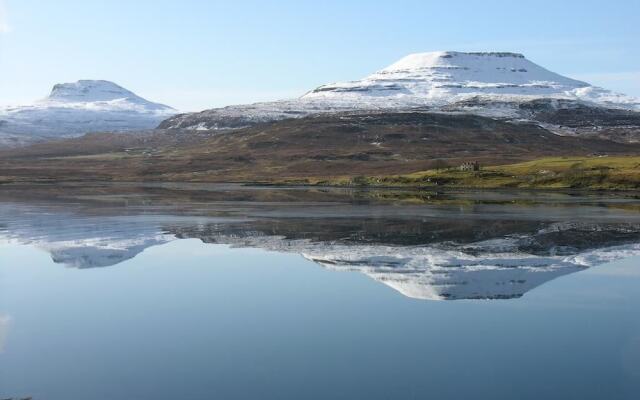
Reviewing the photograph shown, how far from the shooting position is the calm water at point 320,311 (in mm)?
14633

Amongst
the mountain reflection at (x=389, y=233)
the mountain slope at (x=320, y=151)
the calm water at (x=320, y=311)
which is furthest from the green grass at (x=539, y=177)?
the calm water at (x=320, y=311)

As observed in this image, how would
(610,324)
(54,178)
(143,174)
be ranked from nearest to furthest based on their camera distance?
(610,324), (54,178), (143,174)

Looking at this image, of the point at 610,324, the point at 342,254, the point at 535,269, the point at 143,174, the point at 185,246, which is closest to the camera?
the point at 610,324

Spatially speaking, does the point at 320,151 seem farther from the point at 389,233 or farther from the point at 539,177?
the point at 389,233

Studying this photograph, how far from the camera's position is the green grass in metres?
82.3

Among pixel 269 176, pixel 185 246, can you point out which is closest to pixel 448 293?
pixel 185 246

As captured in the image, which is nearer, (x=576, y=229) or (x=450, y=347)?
(x=450, y=347)

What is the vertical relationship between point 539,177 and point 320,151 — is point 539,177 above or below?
below

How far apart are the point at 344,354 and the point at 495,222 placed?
29326 mm

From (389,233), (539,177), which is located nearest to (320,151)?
(539,177)

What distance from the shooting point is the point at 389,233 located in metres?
38.4

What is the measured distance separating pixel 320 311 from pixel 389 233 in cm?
1813

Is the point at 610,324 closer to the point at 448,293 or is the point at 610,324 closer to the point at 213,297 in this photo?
the point at 448,293

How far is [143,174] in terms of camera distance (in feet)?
412
